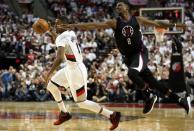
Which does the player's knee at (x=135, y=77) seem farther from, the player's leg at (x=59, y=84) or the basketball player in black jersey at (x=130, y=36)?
the player's leg at (x=59, y=84)

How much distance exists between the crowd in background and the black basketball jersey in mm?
7529

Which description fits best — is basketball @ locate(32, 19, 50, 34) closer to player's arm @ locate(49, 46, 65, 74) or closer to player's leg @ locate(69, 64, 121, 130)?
player's arm @ locate(49, 46, 65, 74)

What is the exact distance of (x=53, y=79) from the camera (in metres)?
9.70

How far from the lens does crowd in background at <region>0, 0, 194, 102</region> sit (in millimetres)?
17594

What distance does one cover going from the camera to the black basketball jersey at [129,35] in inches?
362

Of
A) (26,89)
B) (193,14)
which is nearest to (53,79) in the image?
(26,89)

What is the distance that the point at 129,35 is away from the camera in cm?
923

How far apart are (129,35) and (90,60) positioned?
10.3m

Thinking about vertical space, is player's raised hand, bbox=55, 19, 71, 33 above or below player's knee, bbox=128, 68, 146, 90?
above

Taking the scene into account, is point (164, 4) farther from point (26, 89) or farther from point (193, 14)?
point (26, 89)

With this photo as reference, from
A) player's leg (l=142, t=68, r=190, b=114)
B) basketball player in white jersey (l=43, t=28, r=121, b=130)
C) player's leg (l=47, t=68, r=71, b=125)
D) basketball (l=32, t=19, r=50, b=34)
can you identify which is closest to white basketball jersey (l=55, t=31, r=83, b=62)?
basketball player in white jersey (l=43, t=28, r=121, b=130)

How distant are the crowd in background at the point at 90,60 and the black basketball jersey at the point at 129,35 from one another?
7.53 m

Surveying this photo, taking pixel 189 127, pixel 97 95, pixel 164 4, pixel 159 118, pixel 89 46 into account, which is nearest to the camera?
pixel 189 127

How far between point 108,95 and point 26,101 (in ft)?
9.83
